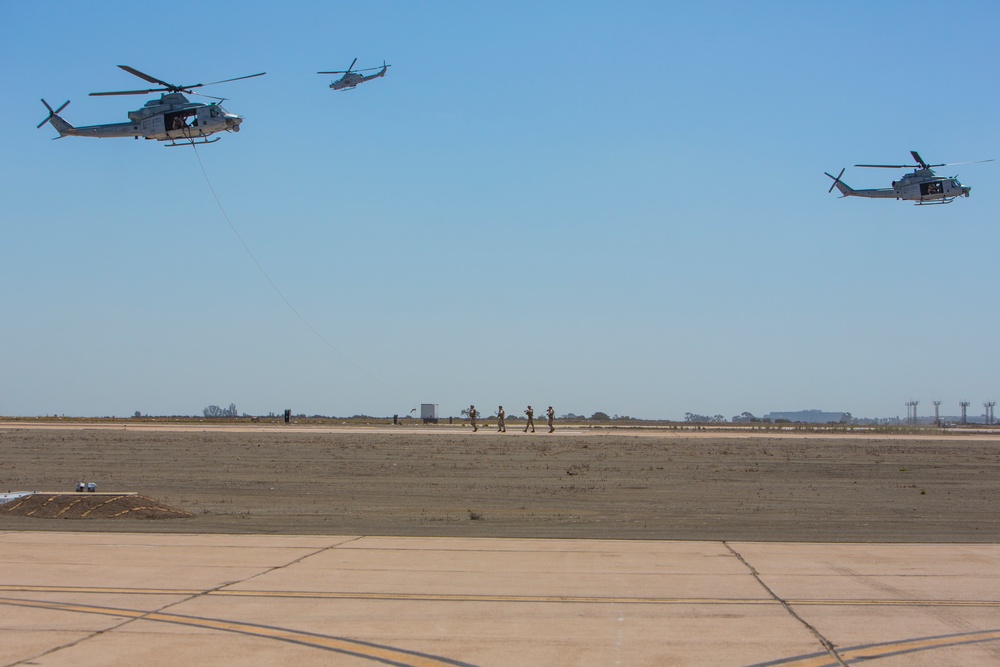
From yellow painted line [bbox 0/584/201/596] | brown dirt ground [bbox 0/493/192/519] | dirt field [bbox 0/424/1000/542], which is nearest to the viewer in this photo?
yellow painted line [bbox 0/584/201/596]

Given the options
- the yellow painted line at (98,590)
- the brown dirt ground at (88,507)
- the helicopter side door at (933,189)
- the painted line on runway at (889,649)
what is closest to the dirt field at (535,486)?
the brown dirt ground at (88,507)

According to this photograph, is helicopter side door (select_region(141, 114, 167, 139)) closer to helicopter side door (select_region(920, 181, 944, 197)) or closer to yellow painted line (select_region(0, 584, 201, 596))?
yellow painted line (select_region(0, 584, 201, 596))

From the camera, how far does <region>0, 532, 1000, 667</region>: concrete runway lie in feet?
27.6

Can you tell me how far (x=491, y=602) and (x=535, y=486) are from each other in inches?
619

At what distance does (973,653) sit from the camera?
8.44m

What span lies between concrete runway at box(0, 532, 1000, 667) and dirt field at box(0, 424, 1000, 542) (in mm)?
2115

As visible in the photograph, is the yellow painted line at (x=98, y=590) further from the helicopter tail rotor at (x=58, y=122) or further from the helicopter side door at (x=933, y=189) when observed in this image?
the helicopter side door at (x=933, y=189)

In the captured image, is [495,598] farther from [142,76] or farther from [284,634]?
[142,76]

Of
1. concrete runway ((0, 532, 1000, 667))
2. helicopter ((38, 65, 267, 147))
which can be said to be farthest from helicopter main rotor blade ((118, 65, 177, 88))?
concrete runway ((0, 532, 1000, 667))

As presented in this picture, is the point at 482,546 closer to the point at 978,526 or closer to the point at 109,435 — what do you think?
the point at 978,526

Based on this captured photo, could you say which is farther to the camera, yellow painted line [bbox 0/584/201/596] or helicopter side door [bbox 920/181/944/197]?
helicopter side door [bbox 920/181/944/197]

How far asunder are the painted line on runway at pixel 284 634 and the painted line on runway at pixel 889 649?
9.84 ft

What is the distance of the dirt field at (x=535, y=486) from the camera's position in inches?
677

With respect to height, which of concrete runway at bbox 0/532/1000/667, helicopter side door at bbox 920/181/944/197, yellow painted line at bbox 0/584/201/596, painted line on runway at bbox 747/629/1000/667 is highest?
helicopter side door at bbox 920/181/944/197
